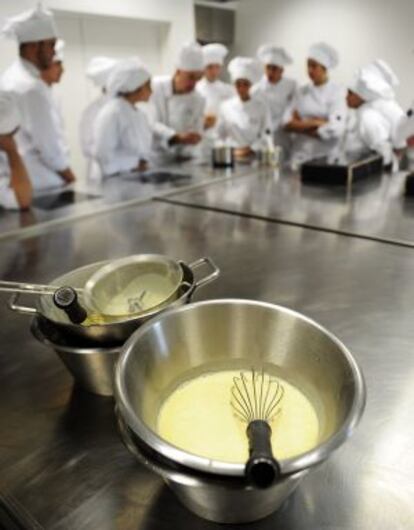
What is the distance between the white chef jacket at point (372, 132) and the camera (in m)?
2.24

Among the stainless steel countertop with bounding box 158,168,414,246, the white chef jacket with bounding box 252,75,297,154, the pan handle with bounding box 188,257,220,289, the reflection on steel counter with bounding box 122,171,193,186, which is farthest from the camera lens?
the white chef jacket with bounding box 252,75,297,154

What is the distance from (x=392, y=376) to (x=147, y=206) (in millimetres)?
1237

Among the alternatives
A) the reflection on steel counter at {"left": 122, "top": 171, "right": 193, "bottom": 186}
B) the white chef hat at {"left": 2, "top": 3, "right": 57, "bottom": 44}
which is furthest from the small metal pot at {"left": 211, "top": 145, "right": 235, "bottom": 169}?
the white chef hat at {"left": 2, "top": 3, "right": 57, "bottom": 44}

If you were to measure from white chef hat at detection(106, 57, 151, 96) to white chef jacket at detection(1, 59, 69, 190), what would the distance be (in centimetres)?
35

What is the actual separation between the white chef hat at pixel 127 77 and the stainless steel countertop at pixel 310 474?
4.46 ft

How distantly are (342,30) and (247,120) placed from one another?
1907 millimetres

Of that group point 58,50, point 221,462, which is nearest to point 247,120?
point 58,50

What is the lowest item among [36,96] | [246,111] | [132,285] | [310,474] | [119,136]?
[310,474]

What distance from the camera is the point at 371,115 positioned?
2297mm

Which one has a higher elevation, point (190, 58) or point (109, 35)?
point (109, 35)

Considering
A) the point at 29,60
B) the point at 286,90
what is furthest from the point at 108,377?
the point at 286,90

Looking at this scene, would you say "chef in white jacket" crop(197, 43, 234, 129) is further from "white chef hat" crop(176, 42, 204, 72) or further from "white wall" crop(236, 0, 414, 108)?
"white wall" crop(236, 0, 414, 108)

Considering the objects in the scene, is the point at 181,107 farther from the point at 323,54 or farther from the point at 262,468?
the point at 262,468

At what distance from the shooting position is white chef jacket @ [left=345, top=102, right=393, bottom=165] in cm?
224
